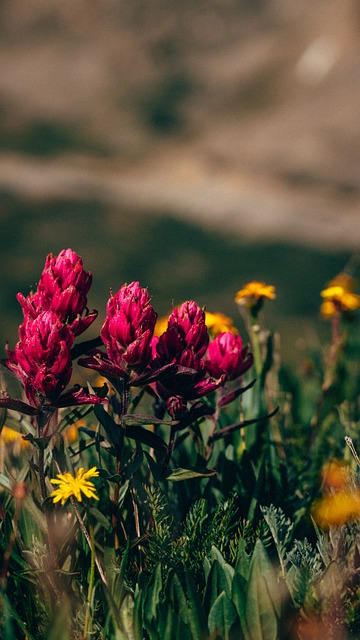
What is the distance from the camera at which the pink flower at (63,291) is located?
44.1 inches

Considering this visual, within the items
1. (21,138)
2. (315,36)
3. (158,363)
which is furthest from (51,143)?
(158,363)

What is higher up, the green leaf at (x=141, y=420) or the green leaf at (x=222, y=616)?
the green leaf at (x=141, y=420)

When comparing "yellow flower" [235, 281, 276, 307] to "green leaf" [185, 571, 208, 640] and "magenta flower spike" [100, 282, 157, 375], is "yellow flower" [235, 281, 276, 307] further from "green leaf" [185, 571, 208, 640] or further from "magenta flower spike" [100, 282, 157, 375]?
"green leaf" [185, 571, 208, 640]

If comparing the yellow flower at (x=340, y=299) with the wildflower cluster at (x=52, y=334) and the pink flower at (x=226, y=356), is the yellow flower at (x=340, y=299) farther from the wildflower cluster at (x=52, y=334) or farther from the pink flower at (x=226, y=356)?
the wildflower cluster at (x=52, y=334)

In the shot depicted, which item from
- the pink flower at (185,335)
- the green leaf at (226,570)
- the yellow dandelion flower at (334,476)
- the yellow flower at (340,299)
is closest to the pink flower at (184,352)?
the pink flower at (185,335)

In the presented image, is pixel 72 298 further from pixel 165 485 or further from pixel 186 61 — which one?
pixel 186 61

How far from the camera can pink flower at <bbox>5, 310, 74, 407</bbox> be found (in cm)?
105

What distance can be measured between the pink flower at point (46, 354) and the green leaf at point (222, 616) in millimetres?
414

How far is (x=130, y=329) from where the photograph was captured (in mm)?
1092

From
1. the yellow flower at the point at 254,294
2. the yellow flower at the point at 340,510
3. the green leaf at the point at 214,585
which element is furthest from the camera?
the yellow flower at the point at 254,294

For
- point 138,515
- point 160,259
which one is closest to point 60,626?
point 138,515

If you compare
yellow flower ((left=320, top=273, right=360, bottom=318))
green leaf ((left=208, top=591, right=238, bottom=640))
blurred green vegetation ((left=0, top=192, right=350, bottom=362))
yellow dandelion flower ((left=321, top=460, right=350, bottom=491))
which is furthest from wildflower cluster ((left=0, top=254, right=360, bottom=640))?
blurred green vegetation ((left=0, top=192, right=350, bottom=362))

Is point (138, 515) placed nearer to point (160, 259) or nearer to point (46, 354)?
point (46, 354)

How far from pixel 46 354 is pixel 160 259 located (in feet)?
11.9
